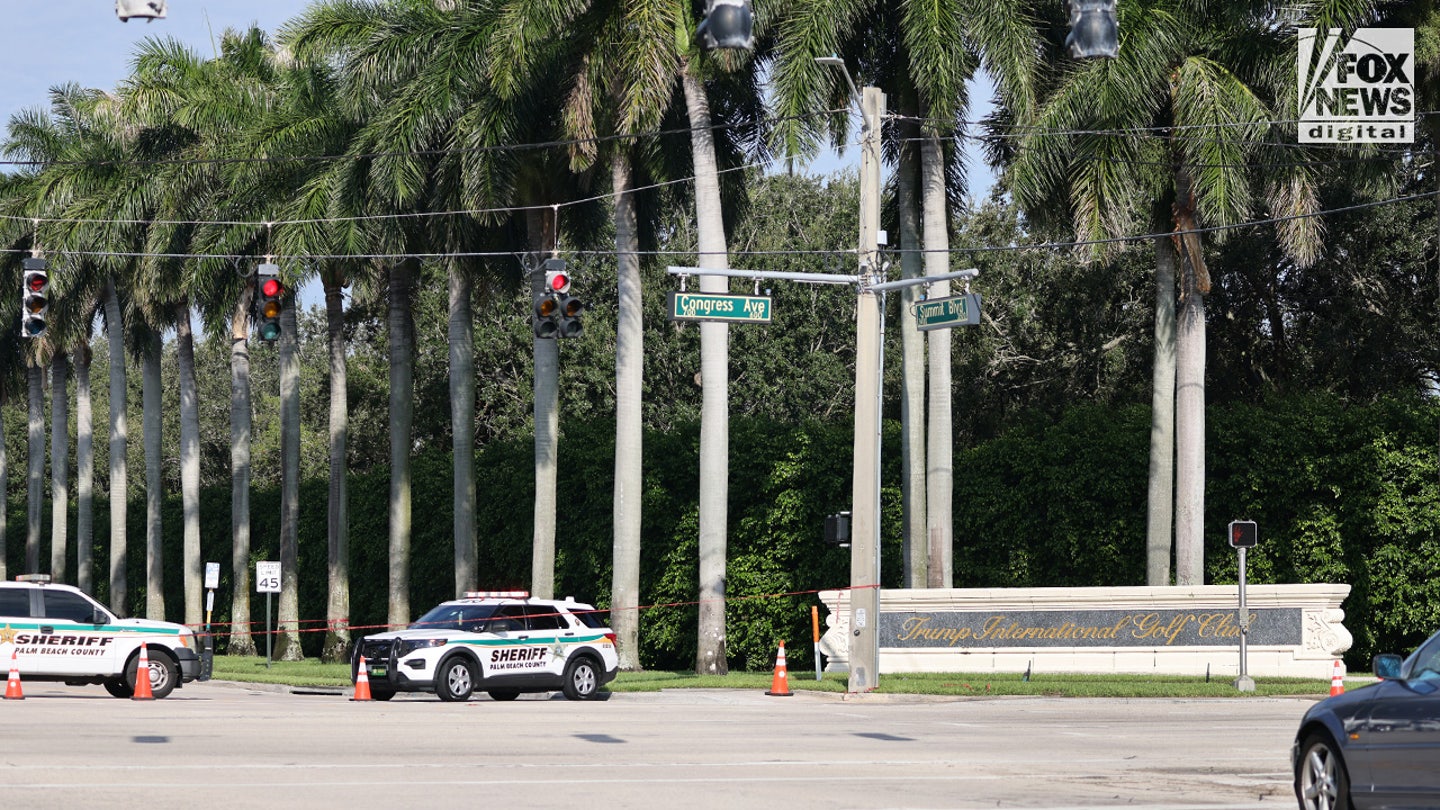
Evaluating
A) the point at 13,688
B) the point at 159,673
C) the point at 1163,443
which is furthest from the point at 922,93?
the point at 13,688

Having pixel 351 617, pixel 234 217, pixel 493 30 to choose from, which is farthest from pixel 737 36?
pixel 351 617

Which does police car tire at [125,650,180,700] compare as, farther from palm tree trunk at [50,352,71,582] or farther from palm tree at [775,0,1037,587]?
palm tree trunk at [50,352,71,582]

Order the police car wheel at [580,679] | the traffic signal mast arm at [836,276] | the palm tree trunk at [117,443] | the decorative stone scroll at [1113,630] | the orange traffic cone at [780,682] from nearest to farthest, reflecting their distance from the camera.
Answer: the traffic signal mast arm at [836,276], the police car wheel at [580,679], the orange traffic cone at [780,682], the decorative stone scroll at [1113,630], the palm tree trunk at [117,443]

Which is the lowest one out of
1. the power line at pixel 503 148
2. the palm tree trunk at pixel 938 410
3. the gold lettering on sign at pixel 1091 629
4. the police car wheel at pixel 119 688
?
the police car wheel at pixel 119 688

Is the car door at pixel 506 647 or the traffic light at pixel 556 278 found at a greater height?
the traffic light at pixel 556 278

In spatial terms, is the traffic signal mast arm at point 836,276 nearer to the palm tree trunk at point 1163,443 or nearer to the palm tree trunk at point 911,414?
the palm tree trunk at point 911,414

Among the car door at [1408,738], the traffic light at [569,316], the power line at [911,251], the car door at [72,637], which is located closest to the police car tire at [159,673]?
the car door at [72,637]

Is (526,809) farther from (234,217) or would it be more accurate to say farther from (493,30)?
(234,217)

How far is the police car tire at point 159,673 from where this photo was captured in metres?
27.2

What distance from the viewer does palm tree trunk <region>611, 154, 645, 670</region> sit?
3541cm

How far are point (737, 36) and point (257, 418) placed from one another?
80.2 m

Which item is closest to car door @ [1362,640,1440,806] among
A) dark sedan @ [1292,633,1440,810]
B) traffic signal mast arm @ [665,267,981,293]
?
dark sedan @ [1292,633,1440,810]

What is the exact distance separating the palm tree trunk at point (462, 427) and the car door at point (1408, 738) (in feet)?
99.8

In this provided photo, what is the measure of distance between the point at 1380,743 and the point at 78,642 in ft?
69.4
